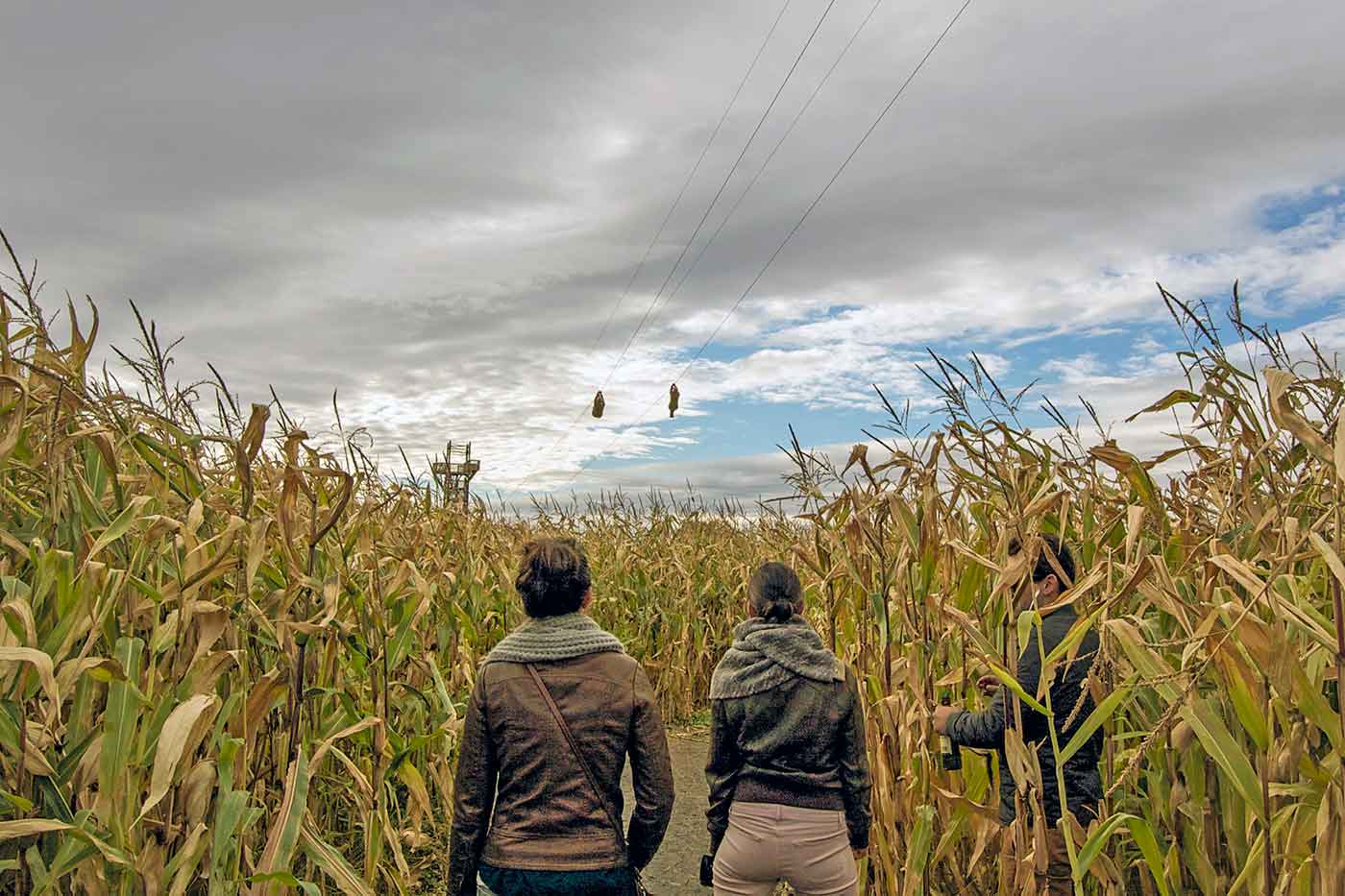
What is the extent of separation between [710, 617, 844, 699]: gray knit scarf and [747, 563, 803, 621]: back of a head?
4cm

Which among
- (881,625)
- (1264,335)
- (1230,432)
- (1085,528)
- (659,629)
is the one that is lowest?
(659,629)

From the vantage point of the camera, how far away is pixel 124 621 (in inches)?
112

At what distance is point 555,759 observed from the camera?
8.81 feet

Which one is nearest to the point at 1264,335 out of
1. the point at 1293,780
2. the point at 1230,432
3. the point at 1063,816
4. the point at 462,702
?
the point at 1230,432

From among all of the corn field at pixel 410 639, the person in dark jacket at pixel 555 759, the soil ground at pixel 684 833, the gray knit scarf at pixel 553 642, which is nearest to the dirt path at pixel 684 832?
the soil ground at pixel 684 833

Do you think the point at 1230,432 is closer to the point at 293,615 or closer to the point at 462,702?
the point at 293,615

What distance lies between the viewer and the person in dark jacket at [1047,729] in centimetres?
310

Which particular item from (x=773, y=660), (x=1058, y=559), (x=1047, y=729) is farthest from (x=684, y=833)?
(x=1058, y=559)

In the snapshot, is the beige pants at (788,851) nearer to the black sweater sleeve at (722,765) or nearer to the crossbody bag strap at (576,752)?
the black sweater sleeve at (722,765)

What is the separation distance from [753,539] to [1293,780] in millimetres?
9404

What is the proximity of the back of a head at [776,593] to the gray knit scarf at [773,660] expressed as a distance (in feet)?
0.13

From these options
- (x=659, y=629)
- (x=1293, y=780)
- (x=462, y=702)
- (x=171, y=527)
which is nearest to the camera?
(x=1293, y=780)

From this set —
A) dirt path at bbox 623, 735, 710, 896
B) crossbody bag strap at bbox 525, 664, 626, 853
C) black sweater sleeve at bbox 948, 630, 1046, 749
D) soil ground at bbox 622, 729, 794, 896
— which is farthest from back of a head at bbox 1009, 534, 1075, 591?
dirt path at bbox 623, 735, 710, 896

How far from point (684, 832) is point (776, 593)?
369cm
